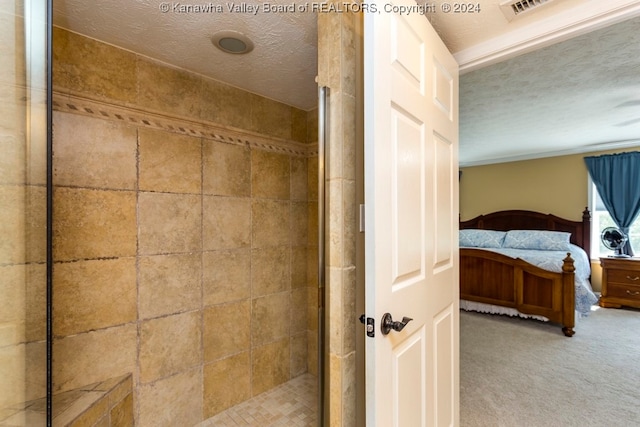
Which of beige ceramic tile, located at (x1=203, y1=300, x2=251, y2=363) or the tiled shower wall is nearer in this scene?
the tiled shower wall

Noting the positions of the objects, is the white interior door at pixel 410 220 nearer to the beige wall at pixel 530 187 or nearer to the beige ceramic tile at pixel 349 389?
the beige ceramic tile at pixel 349 389

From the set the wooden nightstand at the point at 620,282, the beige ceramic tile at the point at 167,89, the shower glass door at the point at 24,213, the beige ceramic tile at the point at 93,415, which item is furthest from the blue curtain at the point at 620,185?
the shower glass door at the point at 24,213

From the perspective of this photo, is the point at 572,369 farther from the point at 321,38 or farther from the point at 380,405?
the point at 321,38

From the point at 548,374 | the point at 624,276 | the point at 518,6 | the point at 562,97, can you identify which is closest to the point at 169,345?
the point at 518,6

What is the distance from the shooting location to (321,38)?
3.87ft

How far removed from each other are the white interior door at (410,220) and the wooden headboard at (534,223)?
4774 millimetres

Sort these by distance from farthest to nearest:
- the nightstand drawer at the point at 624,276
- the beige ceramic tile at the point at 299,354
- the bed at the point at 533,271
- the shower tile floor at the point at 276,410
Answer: the nightstand drawer at the point at 624,276, the bed at the point at 533,271, the beige ceramic tile at the point at 299,354, the shower tile floor at the point at 276,410

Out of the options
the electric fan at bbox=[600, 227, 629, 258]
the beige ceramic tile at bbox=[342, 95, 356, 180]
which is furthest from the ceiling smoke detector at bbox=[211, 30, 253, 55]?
the electric fan at bbox=[600, 227, 629, 258]

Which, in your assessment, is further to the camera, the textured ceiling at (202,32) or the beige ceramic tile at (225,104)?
the beige ceramic tile at (225,104)

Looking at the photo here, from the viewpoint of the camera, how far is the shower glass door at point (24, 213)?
40.9 inches

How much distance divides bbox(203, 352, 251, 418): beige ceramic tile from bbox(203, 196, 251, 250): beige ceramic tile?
78cm

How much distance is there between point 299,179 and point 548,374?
2553 millimetres

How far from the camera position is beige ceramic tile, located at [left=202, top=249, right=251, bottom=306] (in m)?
1.92

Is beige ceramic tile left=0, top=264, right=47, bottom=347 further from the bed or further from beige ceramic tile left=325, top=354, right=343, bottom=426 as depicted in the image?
the bed
